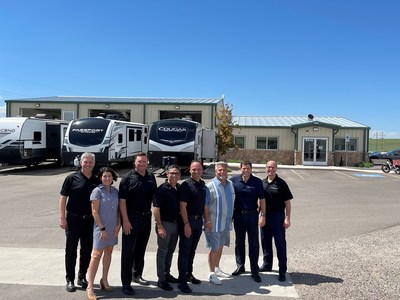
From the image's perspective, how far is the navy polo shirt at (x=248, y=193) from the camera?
5340 millimetres

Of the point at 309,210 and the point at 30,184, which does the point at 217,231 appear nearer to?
the point at 309,210

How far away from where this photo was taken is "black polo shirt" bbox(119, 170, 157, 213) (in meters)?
4.74

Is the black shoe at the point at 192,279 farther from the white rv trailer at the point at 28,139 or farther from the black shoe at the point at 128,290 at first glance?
the white rv trailer at the point at 28,139

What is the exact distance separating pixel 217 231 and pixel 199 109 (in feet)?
86.2

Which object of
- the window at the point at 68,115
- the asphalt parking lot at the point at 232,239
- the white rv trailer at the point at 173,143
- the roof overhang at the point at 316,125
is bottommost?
the asphalt parking lot at the point at 232,239

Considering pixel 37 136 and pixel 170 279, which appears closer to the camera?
pixel 170 279

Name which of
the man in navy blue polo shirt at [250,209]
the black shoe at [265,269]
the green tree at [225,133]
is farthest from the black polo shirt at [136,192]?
the green tree at [225,133]

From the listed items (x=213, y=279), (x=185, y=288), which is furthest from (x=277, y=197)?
(x=185, y=288)

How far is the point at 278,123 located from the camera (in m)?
35.9

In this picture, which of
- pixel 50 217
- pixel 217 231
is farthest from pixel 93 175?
pixel 50 217

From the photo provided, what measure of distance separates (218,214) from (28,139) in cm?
1882

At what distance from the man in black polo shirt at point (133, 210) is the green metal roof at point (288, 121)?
27668mm

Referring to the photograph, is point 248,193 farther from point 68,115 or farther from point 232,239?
point 68,115

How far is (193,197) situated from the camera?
495 cm
